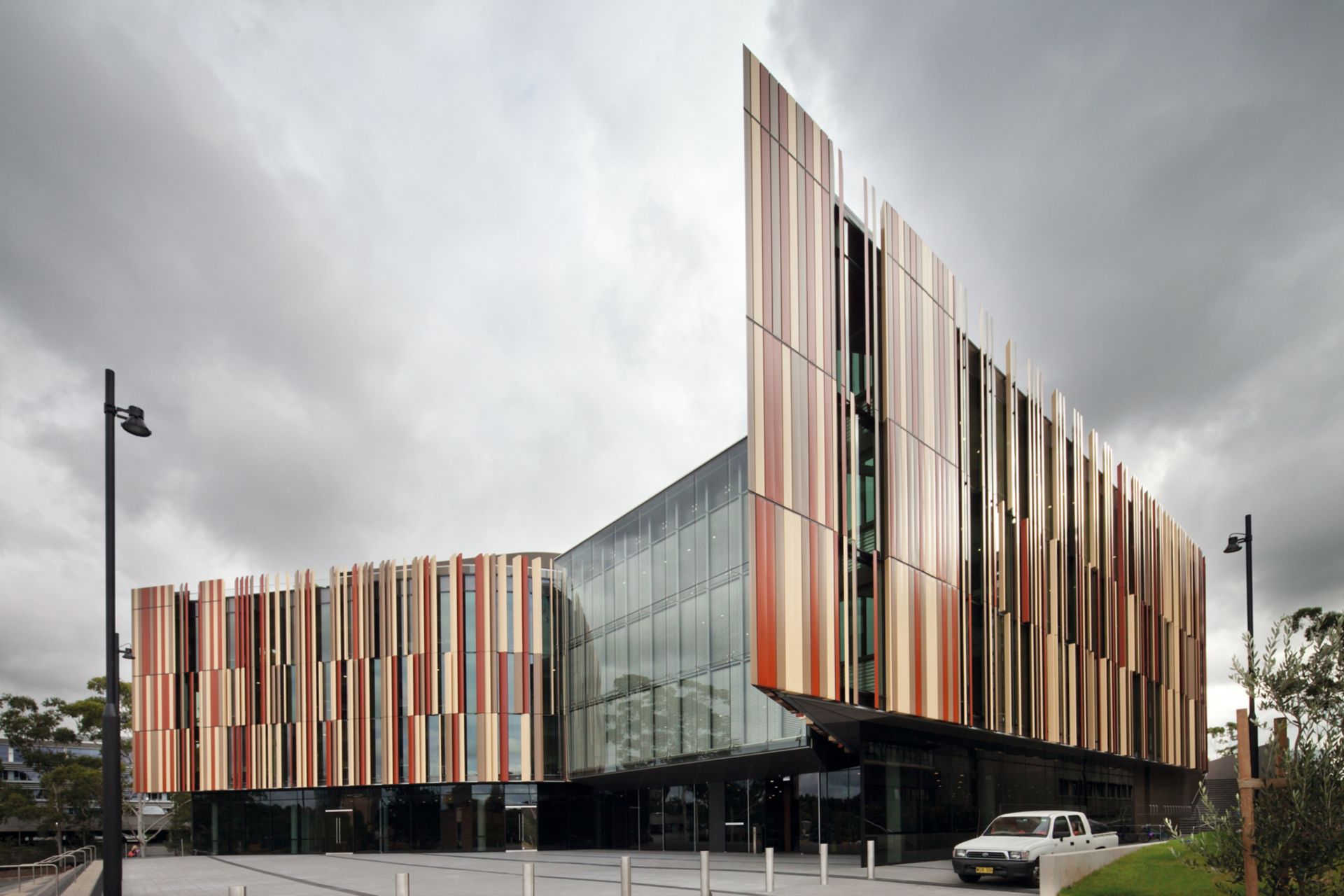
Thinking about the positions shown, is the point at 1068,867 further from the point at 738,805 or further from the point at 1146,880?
the point at 738,805

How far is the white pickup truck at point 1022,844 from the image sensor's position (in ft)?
67.4

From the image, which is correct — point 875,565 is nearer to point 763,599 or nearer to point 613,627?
point 763,599

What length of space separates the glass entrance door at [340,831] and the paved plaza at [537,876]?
11.0 feet

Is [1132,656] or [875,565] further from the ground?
[875,565]

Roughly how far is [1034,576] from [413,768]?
84.3 ft

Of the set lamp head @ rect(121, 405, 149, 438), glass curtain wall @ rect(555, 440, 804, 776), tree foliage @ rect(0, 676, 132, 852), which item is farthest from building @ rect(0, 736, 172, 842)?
lamp head @ rect(121, 405, 149, 438)

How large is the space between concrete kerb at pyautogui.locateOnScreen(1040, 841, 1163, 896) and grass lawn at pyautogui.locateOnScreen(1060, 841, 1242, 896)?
0.12 m

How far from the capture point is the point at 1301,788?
28.8 ft

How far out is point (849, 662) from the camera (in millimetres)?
23031

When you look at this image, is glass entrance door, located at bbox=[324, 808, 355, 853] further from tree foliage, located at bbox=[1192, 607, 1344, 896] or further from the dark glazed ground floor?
tree foliage, located at bbox=[1192, 607, 1344, 896]

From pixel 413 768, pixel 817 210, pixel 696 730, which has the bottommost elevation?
pixel 413 768

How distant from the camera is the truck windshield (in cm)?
2170

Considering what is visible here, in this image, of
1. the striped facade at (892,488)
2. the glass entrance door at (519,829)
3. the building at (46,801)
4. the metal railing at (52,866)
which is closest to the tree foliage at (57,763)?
the building at (46,801)

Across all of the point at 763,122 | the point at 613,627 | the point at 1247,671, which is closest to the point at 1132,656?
the point at 613,627
